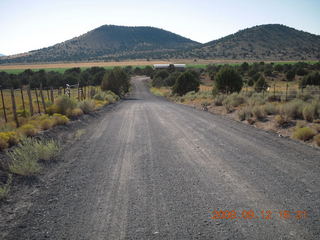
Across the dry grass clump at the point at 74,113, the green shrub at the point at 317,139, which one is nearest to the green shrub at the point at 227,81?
the dry grass clump at the point at 74,113

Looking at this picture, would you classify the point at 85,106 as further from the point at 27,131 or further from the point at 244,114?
the point at 244,114

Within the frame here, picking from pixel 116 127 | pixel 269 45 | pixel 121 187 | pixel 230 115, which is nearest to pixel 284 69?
pixel 230 115

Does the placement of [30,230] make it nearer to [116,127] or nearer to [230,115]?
[116,127]

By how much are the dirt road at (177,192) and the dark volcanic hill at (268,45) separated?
5917 inches

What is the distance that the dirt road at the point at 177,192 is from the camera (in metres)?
4.04

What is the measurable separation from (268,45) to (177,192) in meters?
178

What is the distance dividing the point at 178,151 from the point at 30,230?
207 inches

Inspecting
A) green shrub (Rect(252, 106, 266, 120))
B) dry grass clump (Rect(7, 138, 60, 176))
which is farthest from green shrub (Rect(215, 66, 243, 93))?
dry grass clump (Rect(7, 138, 60, 176))

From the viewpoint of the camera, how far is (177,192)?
17.6 ft

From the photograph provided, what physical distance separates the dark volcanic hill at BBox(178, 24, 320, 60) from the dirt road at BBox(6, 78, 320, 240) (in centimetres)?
15028

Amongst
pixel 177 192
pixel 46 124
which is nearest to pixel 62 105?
pixel 46 124

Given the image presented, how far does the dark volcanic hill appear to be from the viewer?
148 meters

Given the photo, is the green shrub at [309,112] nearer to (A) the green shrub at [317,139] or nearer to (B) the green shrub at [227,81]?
(A) the green shrub at [317,139]

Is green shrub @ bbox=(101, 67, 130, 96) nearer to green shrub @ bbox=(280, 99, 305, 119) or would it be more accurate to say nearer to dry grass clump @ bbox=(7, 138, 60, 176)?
green shrub @ bbox=(280, 99, 305, 119)
